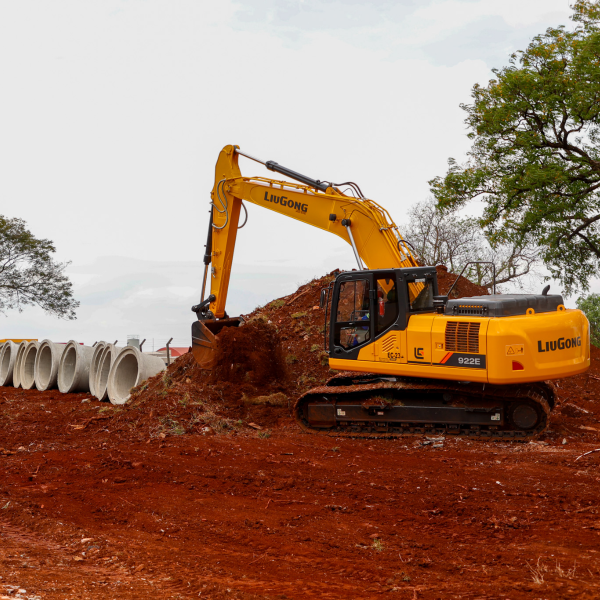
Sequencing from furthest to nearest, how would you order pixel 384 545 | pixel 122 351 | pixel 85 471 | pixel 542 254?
1. pixel 542 254
2. pixel 122 351
3. pixel 85 471
4. pixel 384 545

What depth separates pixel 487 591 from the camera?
4328 mm

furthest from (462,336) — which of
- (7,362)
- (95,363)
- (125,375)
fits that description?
(7,362)

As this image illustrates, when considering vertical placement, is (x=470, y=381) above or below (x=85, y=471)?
above

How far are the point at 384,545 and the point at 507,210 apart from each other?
16.8 m

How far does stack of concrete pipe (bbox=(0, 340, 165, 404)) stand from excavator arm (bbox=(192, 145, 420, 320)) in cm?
357

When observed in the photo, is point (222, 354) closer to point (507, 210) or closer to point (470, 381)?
point (470, 381)

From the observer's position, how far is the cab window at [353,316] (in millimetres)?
10266

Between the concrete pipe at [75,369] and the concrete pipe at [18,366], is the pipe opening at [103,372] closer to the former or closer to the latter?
the concrete pipe at [75,369]

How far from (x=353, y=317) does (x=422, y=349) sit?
4.43ft

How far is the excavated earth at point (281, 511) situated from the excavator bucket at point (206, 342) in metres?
1.05

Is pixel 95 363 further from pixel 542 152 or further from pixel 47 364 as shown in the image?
pixel 542 152

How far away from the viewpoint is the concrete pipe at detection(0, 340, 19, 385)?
21.0 metres

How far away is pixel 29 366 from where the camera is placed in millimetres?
20594

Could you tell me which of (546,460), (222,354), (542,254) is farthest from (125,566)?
(542,254)
